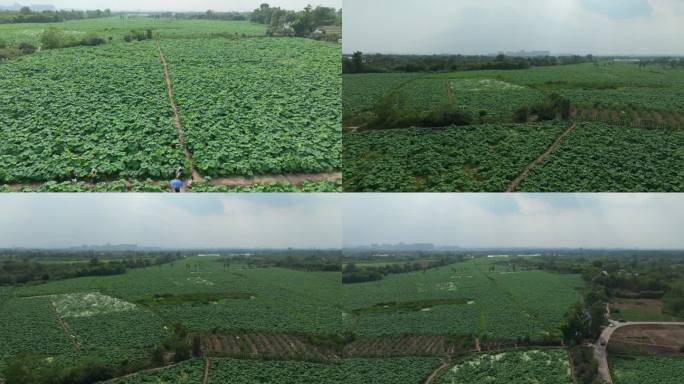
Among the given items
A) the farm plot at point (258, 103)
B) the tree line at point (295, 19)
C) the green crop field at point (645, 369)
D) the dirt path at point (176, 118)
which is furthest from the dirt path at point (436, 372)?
Result: the tree line at point (295, 19)

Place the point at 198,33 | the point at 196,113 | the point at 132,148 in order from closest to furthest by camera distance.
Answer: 1. the point at 132,148
2. the point at 196,113
3. the point at 198,33

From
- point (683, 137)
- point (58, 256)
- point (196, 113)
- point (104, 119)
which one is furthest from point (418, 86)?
point (58, 256)

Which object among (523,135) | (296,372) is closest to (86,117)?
(296,372)

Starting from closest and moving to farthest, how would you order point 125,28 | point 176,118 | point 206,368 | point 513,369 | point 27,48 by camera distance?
point 206,368 < point 513,369 < point 176,118 < point 27,48 < point 125,28

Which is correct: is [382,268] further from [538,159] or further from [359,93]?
[538,159]

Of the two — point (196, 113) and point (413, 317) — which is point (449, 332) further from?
point (196, 113)

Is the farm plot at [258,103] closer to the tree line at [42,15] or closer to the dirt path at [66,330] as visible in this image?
the tree line at [42,15]
